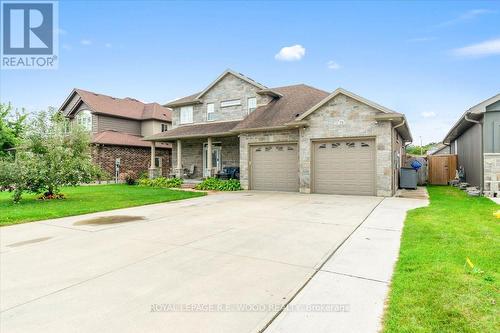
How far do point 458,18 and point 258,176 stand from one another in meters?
13.5

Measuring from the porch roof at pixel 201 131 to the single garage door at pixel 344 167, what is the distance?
5.55 metres

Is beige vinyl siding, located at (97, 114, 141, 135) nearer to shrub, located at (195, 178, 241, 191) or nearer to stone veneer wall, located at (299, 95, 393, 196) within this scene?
shrub, located at (195, 178, 241, 191)

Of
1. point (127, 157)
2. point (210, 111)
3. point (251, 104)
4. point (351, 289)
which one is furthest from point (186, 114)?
point (351, 289)

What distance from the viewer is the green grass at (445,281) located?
2.60 meters

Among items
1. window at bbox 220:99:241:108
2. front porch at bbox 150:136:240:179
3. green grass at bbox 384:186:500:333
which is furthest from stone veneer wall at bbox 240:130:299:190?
green grass at bbox 384:186:500:333

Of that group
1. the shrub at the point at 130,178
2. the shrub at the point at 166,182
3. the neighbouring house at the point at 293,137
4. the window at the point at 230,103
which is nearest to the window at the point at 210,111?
the neighbouring house at the point at 293,137

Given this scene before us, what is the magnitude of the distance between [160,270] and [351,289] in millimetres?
2623

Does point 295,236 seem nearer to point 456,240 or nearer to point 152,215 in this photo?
point 456,240

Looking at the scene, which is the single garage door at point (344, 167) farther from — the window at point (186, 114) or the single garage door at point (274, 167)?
the window at point (186, 114)

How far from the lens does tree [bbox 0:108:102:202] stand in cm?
1098

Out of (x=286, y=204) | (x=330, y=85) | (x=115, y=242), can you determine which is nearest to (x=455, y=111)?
(x=330, y=85)

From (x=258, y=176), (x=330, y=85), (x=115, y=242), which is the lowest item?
(x=115, y=242)

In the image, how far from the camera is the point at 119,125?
26719 mm

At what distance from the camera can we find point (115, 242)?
569cm
